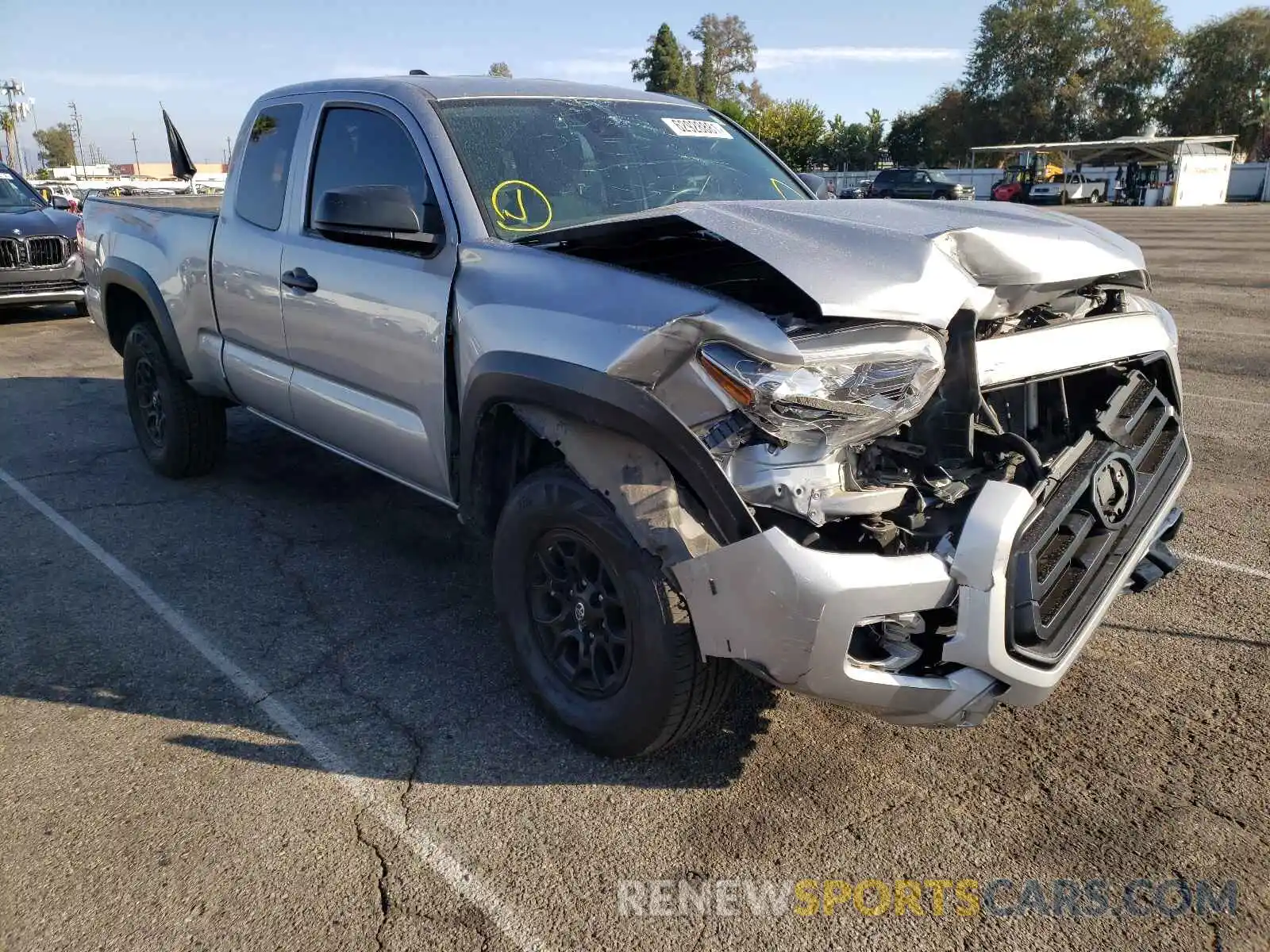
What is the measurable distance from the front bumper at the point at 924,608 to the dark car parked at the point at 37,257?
37.7 feet

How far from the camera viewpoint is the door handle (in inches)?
159

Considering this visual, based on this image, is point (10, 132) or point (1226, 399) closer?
point (1226, 399)

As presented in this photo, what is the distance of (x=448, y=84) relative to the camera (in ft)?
12.9

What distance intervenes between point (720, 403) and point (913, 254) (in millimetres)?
622

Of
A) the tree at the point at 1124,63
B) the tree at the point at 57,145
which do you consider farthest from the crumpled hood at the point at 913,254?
the tree at the point at 57,145

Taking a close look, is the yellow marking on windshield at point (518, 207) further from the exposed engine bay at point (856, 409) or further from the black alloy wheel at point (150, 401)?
the black alloy wheel at point (150, 401)

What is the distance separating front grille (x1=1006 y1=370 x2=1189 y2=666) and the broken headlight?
45cm

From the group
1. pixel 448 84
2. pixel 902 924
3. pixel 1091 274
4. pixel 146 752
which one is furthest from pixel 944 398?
pixel 146 752

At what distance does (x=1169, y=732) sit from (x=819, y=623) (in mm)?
1563

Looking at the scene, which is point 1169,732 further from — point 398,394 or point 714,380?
point 398,394

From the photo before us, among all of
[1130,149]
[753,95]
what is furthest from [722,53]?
[1130,149]

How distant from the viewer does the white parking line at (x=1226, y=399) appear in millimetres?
7125

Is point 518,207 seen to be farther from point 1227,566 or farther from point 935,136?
point 935,136

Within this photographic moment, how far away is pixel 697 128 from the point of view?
4.39 metres
